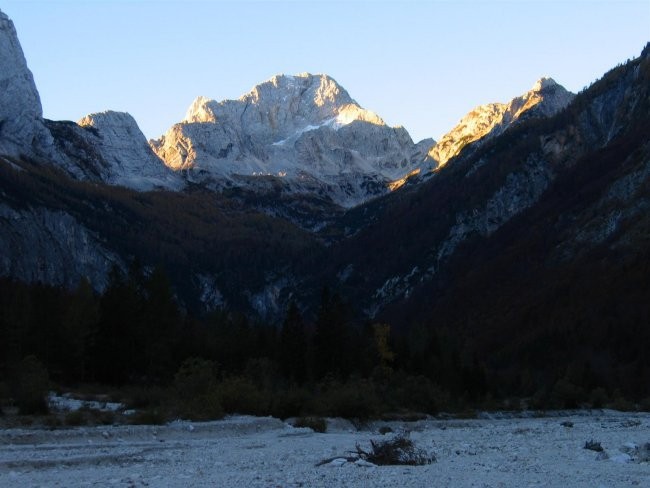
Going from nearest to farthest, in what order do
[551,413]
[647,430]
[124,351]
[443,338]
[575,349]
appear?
[647,430], [124,351], [551,413], [443,338], [575,349]

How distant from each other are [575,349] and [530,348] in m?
10.2

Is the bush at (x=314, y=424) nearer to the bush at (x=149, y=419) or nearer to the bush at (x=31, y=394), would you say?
the bush at (x=149, y=419)

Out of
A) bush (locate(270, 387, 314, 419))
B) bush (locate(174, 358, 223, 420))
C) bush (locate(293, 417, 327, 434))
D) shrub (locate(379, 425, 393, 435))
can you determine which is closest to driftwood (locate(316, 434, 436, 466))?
bush (locate(174, 358, 223, 420))

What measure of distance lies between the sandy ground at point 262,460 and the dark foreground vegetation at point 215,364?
4.17 metres

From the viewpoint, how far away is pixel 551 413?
8262 cm

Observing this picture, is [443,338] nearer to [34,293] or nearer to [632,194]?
[34,293]

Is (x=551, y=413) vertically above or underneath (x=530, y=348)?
underneath

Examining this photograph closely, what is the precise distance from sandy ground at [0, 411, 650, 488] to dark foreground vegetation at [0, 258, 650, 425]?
417 centimetres

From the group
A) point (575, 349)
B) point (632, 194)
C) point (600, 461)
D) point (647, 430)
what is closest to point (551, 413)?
point (647, 430)

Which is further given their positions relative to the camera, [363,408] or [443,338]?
[443,338]

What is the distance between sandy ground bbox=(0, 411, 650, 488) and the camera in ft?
76.3

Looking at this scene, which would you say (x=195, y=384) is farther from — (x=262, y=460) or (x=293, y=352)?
(x=293, y=352)

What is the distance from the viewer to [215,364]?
223ft

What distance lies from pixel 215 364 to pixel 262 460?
3955cm
